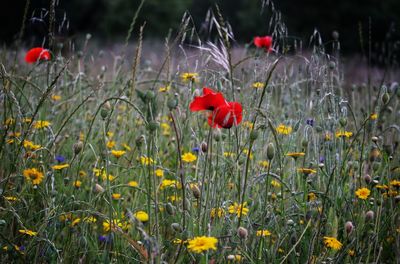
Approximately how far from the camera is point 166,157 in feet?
8.18

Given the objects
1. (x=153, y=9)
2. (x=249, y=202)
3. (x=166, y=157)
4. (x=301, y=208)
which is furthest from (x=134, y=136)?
(x=153, y=9)

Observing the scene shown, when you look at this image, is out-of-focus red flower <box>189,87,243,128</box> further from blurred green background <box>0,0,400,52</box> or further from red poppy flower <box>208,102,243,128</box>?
Answer: blurred green background <box>0,0,400,52</box>

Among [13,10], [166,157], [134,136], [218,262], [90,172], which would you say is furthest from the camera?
[13,10]

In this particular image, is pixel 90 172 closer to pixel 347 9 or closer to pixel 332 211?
pixel 332 211

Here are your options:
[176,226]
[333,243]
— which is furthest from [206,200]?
[333,243]

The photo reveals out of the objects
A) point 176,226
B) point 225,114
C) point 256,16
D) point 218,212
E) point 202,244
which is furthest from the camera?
point 256,16

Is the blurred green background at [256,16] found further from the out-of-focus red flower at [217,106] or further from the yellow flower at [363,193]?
the out-of-focus red flower at [217,106]

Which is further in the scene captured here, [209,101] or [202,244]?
[209,101]

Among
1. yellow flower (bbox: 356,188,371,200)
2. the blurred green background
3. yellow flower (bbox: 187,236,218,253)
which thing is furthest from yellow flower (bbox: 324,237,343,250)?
the blurred green background

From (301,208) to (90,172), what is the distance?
1.00m

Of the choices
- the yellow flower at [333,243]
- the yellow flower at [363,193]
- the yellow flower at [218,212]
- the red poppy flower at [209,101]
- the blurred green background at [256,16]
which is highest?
the blurred green background at [256,16]

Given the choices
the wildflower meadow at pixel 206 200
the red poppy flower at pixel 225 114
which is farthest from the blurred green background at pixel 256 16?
the red poppy flower at pixel 225 114

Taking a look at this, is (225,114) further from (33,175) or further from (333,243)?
(33,175)

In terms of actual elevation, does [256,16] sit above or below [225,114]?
above
